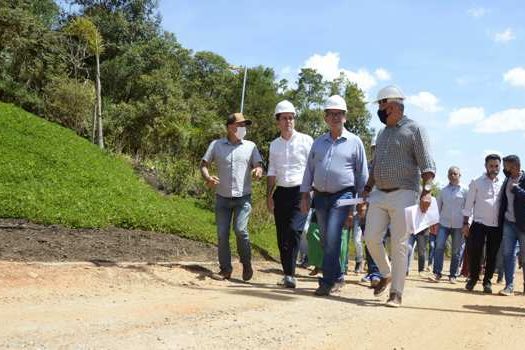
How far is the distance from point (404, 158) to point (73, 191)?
6.71 metres

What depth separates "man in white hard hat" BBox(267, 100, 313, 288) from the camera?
290 inches

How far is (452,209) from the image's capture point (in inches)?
428

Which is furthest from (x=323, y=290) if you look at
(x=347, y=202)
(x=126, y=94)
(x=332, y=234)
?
(x=126, y=94)

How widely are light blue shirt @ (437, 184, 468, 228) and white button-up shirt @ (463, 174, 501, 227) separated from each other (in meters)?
1.44

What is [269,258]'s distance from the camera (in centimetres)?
1067

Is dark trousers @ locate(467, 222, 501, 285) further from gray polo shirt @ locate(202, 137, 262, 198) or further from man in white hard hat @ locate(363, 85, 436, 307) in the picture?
gray polo shirt @ locate(202, 137, 262, 198)

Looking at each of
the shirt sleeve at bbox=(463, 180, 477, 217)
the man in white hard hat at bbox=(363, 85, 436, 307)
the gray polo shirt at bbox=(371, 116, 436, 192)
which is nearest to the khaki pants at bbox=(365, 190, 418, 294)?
the man in white hard hat at bbox=(363, 85, 436, 307)

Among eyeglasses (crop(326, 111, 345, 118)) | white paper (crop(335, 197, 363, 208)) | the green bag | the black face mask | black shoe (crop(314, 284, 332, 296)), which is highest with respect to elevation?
eyeglasses (crop(326, 111, 345, 118))

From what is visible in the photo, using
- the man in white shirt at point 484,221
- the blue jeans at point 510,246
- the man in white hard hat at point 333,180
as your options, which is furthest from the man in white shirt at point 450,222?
the man in white hard hat at point 333,180

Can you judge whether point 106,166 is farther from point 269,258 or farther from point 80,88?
point 80,88

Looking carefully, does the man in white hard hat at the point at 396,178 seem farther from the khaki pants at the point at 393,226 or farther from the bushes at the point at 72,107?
the bushes at the point at 72,107

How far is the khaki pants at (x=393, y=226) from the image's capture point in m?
6.07

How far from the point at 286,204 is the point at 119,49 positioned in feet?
101

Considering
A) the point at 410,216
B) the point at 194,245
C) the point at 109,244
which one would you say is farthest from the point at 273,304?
the point at 194,245
